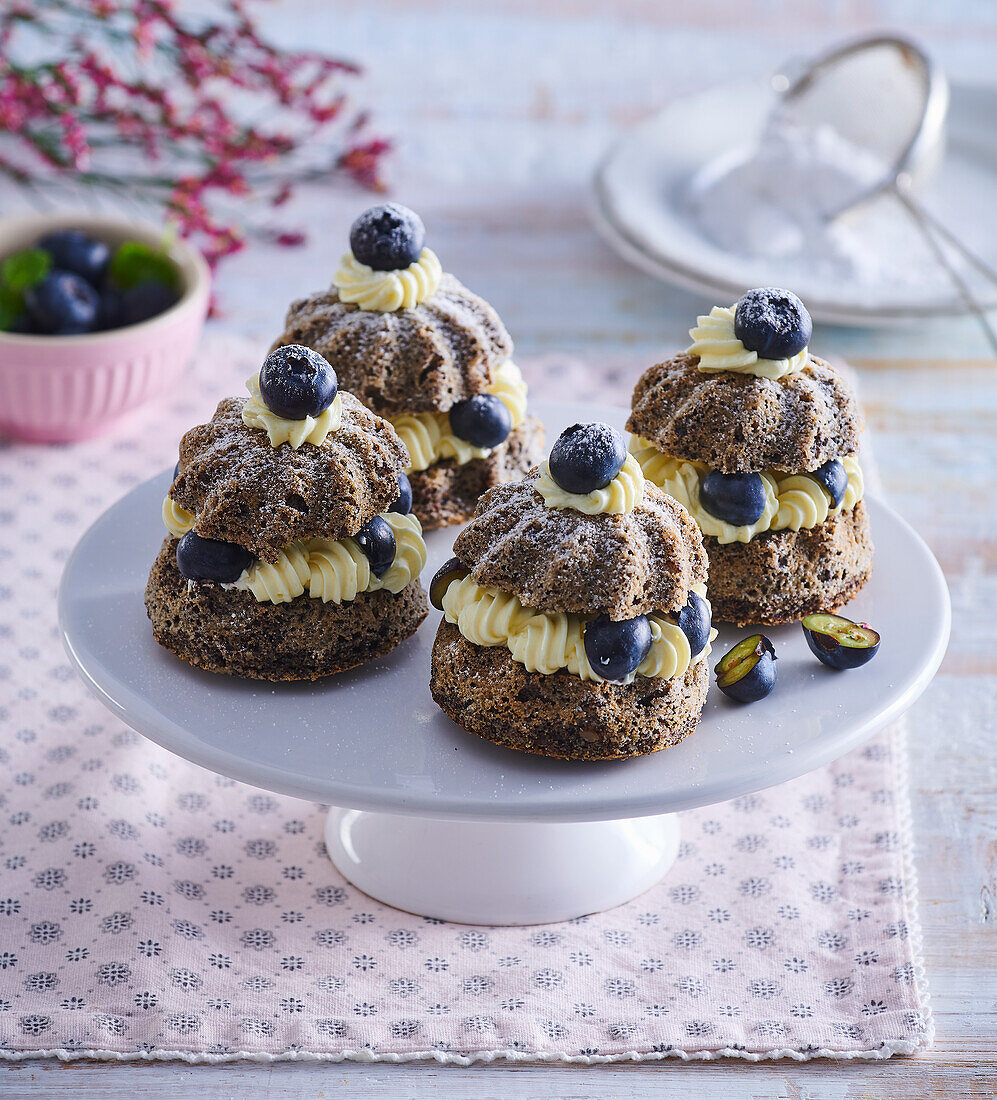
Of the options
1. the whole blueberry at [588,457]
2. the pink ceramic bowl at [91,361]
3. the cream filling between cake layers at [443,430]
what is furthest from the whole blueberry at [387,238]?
the pink ceramic bowl at [91,361]

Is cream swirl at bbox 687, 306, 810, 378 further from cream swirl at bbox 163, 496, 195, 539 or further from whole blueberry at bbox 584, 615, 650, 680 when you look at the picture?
cream swirl at bbox 163, 496, 195, 539

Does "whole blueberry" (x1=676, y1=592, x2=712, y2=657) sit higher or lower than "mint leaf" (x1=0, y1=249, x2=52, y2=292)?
higher

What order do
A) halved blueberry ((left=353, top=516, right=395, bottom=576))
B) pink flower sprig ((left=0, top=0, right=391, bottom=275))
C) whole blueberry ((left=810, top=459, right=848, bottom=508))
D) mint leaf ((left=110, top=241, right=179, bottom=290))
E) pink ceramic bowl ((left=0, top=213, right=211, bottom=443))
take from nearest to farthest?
1. halved blueberry ((left=353, top=516, right=395, bottom=576))
2. whole blueberry ((left=810, top=459, right=848, bottom=508))
3. pink ceramic bowl ((left=0, top=213, right=211, bottom=443))
4. mint leaf ((left=110, top=241, right=179, bottom=290))
5. pink flower sprig ((left=0, top=0, right=391, bottom=275))

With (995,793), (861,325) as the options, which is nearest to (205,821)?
(995,793)


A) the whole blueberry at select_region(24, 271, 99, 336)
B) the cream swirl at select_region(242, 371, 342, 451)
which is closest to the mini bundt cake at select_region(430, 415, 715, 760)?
the cream swirl at select_region(242, 371, 342, 451)

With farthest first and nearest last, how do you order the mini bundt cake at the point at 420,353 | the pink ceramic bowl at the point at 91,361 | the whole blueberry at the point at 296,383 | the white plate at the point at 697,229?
the white plate at the point at 697,229 < the pink ceramic bowl at the point at 91,361 < the mini bundt cake at the point at 420,353 < the whole blueberry at the point at 296,383

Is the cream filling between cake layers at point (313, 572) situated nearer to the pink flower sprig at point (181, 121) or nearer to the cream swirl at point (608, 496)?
the cream swirl at point (608, 496)

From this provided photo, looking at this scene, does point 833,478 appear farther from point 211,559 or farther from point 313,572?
point 211,559
